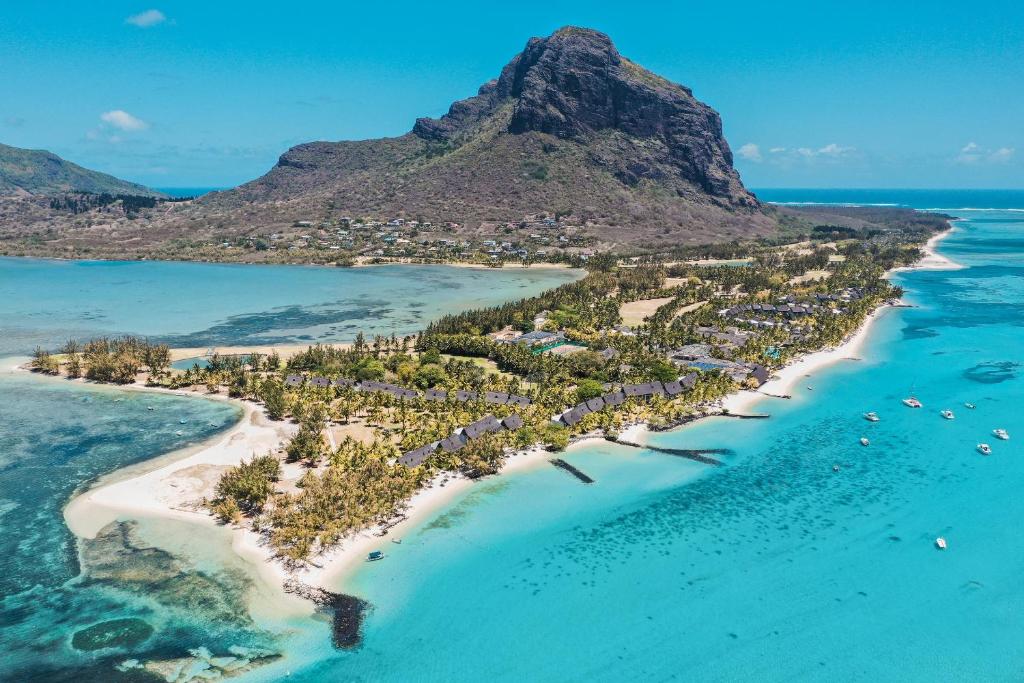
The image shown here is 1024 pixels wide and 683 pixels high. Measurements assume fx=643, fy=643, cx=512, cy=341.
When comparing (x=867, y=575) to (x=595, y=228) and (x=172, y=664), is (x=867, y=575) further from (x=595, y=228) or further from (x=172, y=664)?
(x=595, y=228)

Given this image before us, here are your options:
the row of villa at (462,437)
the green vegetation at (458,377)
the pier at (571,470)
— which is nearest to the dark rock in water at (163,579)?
the green vegetation at (458,377)

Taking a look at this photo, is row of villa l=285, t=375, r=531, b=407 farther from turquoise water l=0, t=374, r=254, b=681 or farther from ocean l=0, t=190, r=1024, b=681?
ocean l=0, t=190, r=1024, b=681

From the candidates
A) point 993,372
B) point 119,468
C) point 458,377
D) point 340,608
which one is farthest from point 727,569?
A: point 993,372

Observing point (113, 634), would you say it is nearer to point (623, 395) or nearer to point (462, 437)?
point (462, 437)

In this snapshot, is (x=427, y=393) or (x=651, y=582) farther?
(x=427, y=393)

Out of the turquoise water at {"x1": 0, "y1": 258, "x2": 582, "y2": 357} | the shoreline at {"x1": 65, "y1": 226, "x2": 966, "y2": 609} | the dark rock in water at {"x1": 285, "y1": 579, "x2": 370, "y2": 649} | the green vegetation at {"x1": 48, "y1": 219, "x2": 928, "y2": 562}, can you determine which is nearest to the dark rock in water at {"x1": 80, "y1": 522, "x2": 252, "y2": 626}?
the shoreline at {"x1": 65, "y1": 226, "x2": 966, "y2": 609}

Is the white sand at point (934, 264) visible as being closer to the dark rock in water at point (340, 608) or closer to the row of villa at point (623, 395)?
the row of villa at point (623, 395)
